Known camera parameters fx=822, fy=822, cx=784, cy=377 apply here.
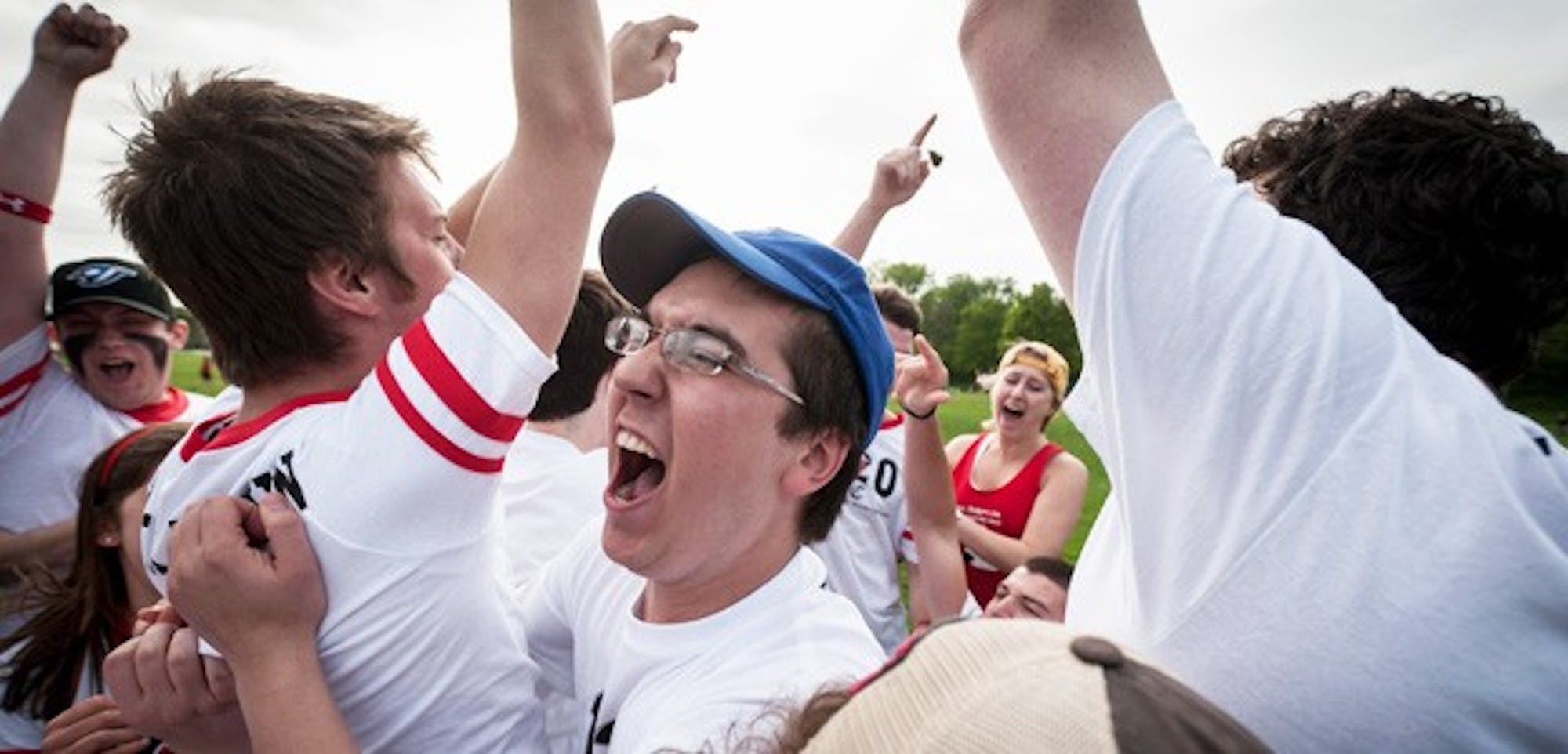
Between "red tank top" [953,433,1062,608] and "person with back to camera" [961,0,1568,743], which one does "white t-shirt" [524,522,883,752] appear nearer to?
"person with back to camera" [961,0,1568,743]

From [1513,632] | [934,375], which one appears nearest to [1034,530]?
[934,375]

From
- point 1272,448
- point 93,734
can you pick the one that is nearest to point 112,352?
point 93,734

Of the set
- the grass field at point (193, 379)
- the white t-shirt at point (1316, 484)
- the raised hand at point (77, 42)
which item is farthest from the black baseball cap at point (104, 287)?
the grass field at point (193, 379)

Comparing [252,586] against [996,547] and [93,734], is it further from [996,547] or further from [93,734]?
[996,547]

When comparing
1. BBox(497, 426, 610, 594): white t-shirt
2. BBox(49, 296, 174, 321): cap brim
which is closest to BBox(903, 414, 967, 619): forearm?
BBox(497, 426, 610, 594): white t-shirt

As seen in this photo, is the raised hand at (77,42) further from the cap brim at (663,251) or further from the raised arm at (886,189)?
the raised arm at (886,189)

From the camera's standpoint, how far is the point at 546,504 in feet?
9.11

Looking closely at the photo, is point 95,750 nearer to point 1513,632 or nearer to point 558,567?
point 558,567

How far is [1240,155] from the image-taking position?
1.70 m

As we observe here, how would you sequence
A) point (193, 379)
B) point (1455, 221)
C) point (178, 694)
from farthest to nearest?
point (193, 379) → point (178, 694) → point (1455, 221)

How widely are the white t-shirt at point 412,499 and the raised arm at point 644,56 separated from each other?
Answer: 1030 mm

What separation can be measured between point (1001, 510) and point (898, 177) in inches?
97.5

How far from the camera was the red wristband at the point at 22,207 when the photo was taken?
3.04 meters

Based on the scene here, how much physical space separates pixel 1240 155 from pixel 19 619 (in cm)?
476
